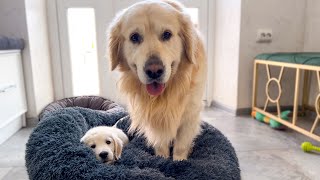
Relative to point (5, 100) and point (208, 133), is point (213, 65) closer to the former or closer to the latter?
point (208, 133)

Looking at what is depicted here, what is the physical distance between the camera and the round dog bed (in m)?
0.96

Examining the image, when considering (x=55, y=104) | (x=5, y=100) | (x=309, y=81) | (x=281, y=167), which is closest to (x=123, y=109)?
(x=55, y=104)

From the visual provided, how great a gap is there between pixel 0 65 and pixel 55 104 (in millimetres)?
517

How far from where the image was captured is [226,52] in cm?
240

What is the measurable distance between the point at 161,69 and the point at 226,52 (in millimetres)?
1537

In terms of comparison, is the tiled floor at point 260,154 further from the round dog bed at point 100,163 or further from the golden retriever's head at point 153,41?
the golden retriever's head at point 153,41

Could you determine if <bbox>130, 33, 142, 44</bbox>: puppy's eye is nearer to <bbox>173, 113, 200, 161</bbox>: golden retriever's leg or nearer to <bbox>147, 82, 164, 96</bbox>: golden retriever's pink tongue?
<bbox>147, 82, 164, 96</bbox>: golden retriever's pink tongue

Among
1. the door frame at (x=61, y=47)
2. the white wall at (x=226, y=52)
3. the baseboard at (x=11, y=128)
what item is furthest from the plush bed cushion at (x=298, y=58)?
the baseboard at (x=11, y=128)

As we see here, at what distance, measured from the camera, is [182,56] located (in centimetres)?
117

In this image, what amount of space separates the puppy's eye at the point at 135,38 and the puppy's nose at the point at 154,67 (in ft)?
0.42

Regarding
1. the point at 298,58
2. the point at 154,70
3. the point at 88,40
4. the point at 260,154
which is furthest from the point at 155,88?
→ the point at 88,40

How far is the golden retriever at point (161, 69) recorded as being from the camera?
1.04 m

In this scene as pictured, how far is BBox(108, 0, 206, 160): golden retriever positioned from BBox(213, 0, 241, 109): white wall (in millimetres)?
1055

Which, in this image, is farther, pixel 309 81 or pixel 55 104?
pixel 309 81
